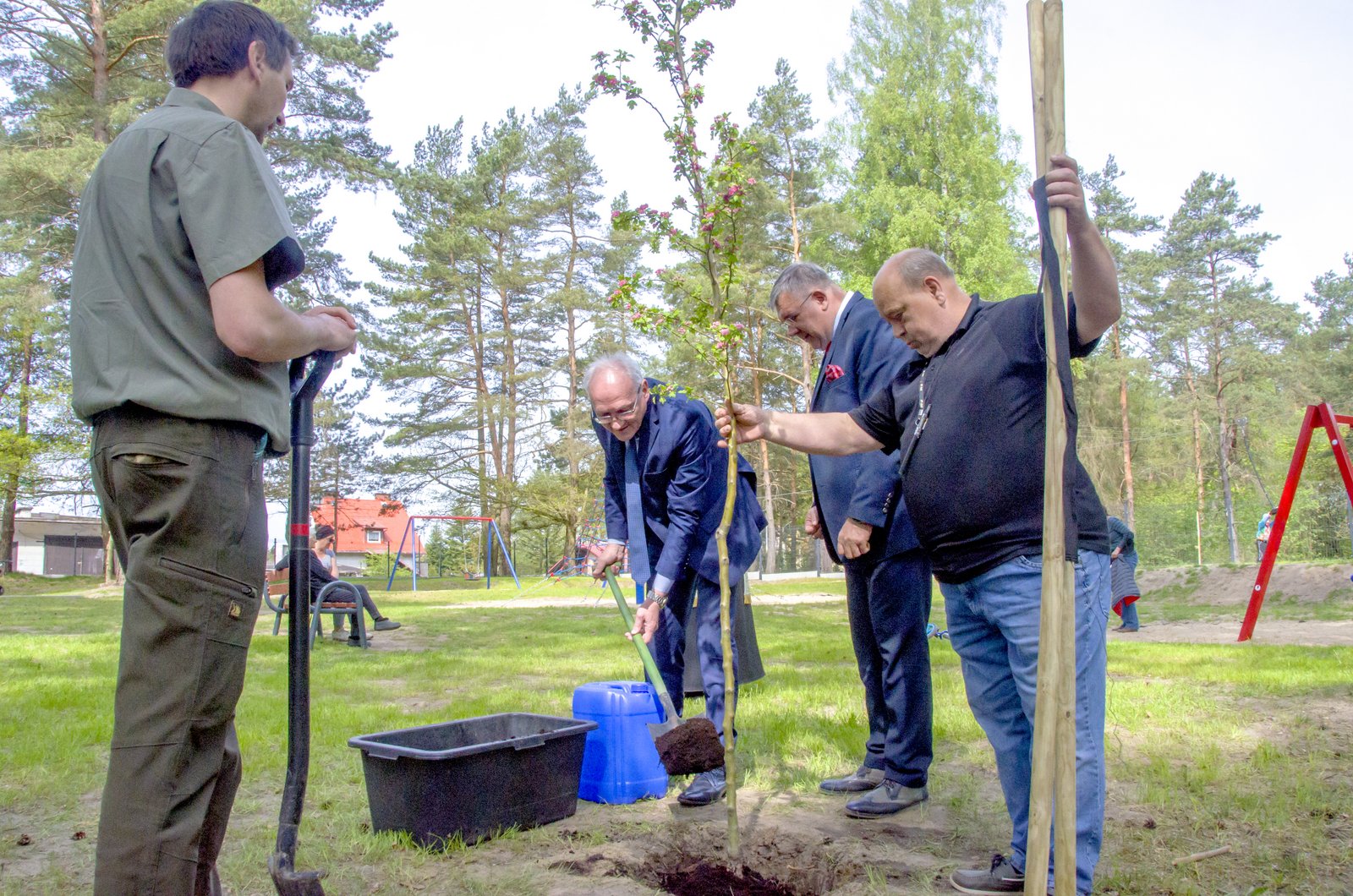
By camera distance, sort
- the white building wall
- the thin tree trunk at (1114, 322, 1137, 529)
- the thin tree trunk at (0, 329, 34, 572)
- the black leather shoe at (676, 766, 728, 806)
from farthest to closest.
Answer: the white building wall < the thin tree trunk at (1114, 322, 1137, 529) < the thin tree trunk at (0, 329, 34, 572) < the black leather shoe at (676, 766, 728, 806)

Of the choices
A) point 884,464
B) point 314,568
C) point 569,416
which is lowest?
point 314,568

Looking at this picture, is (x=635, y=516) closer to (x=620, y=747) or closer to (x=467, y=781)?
(x=620, y=747)

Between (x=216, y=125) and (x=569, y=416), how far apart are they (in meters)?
30.0

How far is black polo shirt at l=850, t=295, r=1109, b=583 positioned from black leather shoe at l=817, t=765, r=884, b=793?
1.55m

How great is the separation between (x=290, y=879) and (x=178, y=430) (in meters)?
1.25

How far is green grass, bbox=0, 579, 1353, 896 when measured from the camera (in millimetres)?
2896

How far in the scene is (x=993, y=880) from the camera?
2.59 meters

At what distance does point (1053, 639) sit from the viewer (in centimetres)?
175

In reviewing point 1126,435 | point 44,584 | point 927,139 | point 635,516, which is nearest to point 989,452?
point 635,516

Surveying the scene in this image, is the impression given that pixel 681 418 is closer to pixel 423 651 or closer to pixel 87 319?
pixel 87 319

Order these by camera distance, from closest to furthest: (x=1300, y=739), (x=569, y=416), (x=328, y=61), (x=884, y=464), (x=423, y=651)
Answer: (x=884, y=464) < (x=1300, y=739) < (x=423, y=651) < (x=328, y=61) < (x=569, y=416)

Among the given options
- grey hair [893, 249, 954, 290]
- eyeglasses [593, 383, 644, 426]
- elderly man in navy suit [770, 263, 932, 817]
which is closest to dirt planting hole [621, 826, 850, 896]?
elderly man in navy suit [770, 263, 932, 817]

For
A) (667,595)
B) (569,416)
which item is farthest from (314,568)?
(569,416)

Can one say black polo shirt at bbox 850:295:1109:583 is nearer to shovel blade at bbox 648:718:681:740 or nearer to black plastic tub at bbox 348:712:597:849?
shovel blade at bbox 648:718:681:740
